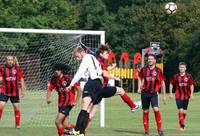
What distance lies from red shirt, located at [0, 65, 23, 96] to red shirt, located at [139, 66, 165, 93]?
3410 mm

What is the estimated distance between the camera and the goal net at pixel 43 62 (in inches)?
845

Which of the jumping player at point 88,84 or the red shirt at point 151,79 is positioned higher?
the jumping player at point 88,84

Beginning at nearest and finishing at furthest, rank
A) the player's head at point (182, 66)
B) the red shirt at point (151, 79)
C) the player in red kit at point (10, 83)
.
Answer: the red shirt at point (151, 79) → the player in red kit at point (10, 83) → the player's head at point (182, 66)

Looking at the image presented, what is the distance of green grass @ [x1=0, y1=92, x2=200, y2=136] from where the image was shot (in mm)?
18406

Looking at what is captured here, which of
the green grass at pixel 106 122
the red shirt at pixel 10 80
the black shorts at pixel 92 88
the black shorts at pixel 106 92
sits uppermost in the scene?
the black shorts at pixel 92 88

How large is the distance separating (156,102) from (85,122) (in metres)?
4.26

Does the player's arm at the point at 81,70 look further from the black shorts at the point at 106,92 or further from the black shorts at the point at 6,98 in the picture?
the black shorts at the point at 6,98

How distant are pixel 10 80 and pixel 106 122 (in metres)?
5.29

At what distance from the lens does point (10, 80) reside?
1911 cm

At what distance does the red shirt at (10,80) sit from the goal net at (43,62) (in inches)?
49.2

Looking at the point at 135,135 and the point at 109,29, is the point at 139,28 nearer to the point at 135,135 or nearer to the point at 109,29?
the point at 109,29

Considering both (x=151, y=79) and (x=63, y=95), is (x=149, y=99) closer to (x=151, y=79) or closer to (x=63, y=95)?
(x=151, y=79)

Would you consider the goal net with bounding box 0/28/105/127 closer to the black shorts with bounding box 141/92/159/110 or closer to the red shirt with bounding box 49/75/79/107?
the black shorts with bounding box 141/92/159/110

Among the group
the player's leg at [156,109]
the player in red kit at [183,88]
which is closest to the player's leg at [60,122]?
the player's leg at [156,109]
